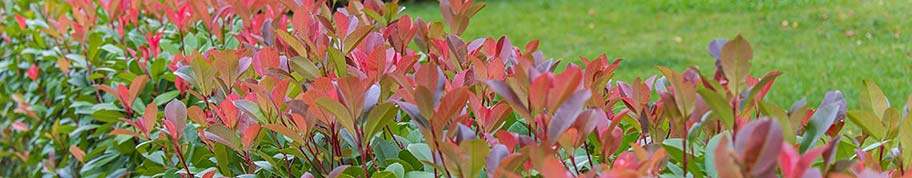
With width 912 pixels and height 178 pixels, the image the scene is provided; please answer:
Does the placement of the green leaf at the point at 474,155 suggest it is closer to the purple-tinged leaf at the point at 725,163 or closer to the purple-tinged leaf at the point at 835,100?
the purple-tinged leaf at the point at 725,163

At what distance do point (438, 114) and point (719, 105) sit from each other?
14.4 inches

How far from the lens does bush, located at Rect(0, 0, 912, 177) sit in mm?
1247

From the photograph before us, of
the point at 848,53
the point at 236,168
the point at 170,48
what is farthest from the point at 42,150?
the point at 848,53

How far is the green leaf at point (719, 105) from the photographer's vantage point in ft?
4.00

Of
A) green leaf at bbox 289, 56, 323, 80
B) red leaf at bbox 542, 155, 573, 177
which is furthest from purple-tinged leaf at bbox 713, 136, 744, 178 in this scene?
green leaf at bbox 289, 56, 323, 80

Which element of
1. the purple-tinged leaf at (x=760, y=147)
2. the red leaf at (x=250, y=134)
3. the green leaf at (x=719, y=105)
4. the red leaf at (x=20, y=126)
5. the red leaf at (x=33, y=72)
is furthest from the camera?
the red leaf at (x=20, y=126)

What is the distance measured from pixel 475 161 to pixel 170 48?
1.92 metres

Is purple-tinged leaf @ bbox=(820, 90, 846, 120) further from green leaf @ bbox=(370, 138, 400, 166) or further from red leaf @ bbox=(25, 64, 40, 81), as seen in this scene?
red leaf @ bbox=(25, 64, 40, 81)

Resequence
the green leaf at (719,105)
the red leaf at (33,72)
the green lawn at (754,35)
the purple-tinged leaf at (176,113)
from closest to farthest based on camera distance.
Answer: the green leaf at (719,105), the purple-tinged leaf at (176,113), the red leaf at (33,72), the green lawn at (754,35)

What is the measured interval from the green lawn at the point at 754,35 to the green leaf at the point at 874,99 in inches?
171

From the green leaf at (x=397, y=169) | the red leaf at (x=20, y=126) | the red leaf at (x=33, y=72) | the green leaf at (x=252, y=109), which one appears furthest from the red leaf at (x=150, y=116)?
the red leaf at (x=20, y=126)

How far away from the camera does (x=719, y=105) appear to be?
1236mm

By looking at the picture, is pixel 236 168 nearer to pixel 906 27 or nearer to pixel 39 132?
pixel 39 132

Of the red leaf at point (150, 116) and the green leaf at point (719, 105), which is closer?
the green leaf at point (719, 105)
